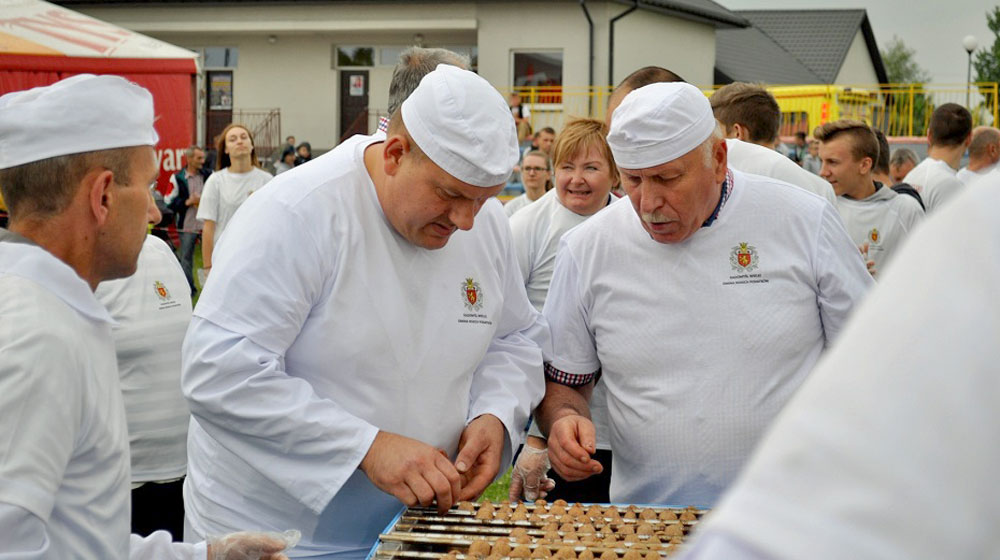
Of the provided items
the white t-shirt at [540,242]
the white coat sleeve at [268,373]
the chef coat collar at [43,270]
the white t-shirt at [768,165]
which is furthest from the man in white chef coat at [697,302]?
the white t-shirt at [540,242]

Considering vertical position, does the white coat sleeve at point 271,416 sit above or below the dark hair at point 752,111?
below

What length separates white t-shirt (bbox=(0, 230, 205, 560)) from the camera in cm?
163

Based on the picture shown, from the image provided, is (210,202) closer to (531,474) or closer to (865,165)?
(865,165)

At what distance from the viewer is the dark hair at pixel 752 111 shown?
17.2 ft

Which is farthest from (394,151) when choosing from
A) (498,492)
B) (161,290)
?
(498,492)

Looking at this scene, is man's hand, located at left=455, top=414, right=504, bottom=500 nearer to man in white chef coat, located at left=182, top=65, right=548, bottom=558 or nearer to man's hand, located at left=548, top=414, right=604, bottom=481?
man in white chef coat, located at left=182, top=65, right=548, bottom=558

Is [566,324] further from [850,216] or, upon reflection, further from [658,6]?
[658,6]

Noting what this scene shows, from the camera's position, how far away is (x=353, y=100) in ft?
84.9

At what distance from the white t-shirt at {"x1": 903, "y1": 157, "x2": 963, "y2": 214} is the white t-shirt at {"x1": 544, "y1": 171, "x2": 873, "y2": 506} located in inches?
219

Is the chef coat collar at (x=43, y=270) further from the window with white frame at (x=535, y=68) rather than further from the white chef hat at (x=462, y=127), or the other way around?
the window with white frame at (x=535, y=68)

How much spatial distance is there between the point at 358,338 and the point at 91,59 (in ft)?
27.5

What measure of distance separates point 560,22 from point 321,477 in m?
22.8

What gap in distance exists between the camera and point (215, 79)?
86.1 ft

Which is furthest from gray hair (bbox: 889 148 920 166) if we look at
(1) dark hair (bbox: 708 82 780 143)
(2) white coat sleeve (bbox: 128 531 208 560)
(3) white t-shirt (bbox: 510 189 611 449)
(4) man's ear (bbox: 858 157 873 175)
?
(2) white coat sleeve (bbox: 128 531 208 560)
